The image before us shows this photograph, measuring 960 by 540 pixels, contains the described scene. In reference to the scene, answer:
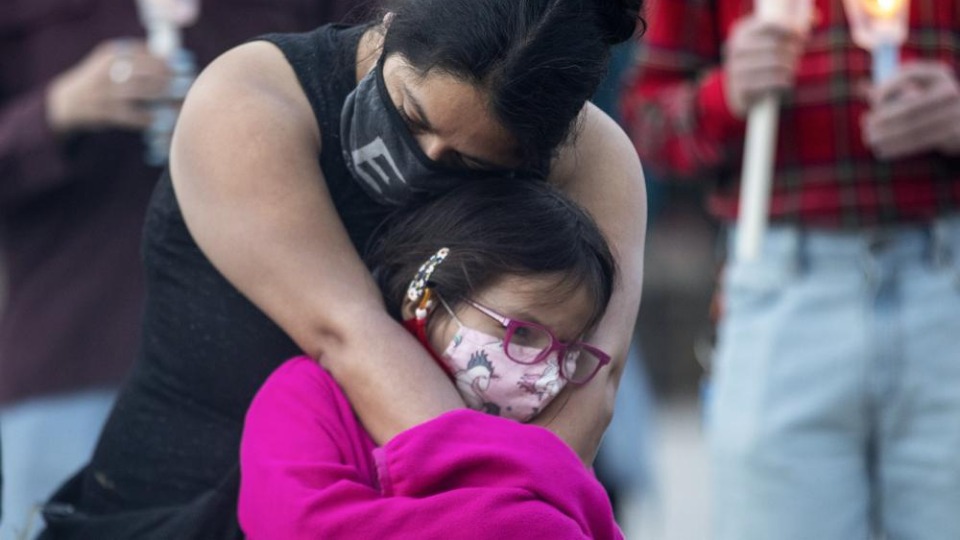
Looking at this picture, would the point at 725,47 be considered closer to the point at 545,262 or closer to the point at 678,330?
the point at 545,262

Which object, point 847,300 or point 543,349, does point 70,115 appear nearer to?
point 847,300

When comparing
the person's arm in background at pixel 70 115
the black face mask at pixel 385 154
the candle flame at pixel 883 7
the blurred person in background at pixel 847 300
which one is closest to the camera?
the black face mask at pixel 385 154

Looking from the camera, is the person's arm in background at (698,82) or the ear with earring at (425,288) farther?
the person's arm in background at (698,82)

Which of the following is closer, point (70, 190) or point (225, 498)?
point (225, 498)

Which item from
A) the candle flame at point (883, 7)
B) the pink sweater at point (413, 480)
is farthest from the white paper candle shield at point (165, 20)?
the pink sweater at point (413, 480)

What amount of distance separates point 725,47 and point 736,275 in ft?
1.53

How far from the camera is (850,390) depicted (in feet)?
10.9

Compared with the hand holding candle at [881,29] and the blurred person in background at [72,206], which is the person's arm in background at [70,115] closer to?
the blurred person in background at [72,206]

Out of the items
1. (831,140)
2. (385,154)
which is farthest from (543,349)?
(831,140)

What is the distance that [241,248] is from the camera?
213 centimetres

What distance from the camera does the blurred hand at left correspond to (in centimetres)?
321

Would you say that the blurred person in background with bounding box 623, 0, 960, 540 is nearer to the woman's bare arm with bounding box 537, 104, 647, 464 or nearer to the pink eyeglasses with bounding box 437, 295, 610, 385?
the woman's bare arm with bounding box 537, 104, 647, 464

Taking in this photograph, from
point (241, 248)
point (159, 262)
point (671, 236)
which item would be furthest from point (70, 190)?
point (671, 236)

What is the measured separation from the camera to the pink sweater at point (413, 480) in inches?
78.0
